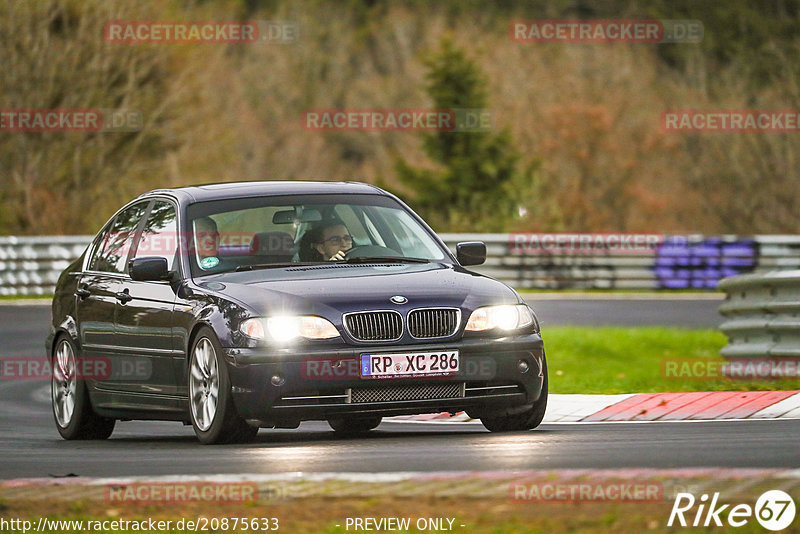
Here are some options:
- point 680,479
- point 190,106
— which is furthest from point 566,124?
point 680,479

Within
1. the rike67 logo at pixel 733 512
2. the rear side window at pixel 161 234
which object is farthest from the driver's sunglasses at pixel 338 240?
the rike67 logo at pixel 733 512

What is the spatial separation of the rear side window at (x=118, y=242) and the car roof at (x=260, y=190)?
1.25ft

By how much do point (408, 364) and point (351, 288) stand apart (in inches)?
23.7

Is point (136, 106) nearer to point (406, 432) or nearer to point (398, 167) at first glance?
point (398, 167)

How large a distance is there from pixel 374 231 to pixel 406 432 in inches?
53.8

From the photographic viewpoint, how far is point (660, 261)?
3195cm

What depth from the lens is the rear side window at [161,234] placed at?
11648 mm

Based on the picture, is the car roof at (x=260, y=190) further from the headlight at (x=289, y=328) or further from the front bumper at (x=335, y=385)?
the front bumper at (x=335, y=385)

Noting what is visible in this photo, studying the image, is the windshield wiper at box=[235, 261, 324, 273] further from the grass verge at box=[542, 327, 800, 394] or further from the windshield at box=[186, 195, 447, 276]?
the grass verge at box=[542, 327, 800, 394]

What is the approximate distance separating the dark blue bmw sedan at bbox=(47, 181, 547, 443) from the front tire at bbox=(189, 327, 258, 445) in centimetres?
1

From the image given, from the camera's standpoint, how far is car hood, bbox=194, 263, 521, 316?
34.1 ft

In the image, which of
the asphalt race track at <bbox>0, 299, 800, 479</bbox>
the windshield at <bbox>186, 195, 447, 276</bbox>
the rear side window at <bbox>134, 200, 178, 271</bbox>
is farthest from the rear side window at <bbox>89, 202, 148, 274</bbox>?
the asphalt race track at <bbox>0, 299, 800, 479</bbox>

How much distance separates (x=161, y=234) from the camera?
11.9m

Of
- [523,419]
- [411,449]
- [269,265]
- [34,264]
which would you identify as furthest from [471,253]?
[34,264]
